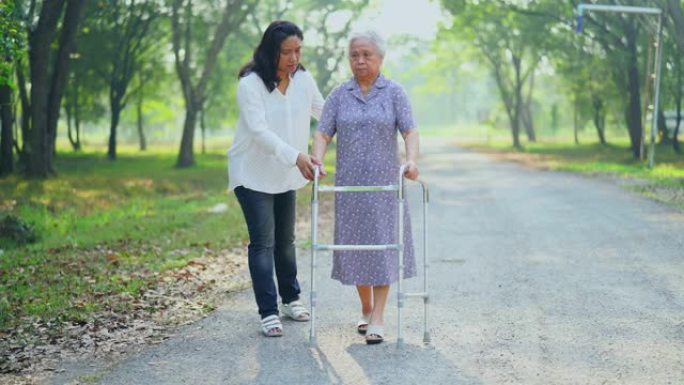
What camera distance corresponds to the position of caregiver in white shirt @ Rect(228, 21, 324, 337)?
236 inches

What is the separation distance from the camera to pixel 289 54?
237 inches

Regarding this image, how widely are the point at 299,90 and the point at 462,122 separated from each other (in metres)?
146

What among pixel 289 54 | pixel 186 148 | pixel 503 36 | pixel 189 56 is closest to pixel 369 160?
pixel 289 54

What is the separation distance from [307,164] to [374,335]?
1177 millimetres

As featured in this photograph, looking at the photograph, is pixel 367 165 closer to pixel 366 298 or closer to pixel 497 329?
pixel 366 298

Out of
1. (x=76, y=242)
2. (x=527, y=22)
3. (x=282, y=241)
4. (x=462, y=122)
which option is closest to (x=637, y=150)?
(x=527, y=22)

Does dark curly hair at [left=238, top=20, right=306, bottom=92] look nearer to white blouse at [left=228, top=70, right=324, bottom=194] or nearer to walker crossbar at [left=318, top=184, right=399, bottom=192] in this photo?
white blouse at [left=228, top=70, right=324, bottom=194]

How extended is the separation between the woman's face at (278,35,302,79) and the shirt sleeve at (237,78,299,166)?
236mm

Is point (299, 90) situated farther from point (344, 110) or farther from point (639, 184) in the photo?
point (639, 184)

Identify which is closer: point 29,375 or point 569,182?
point 29,375

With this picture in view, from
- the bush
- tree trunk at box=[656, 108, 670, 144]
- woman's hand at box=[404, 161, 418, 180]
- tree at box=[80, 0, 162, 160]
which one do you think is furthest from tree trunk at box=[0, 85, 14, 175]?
tree trunk at box=[656, 108, 670, 144]

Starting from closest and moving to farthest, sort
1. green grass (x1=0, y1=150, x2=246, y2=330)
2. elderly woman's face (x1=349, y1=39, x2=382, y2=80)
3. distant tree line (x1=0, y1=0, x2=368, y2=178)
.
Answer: elderly woman's face (x1=349, y1=39, x2=382, y2=80) → green grass (x1=0, y1=150, x2=246, y2=330) → distant tree line (x1=0, y1=0, x2=368, y2=178)

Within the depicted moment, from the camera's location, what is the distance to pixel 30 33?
23203 mm

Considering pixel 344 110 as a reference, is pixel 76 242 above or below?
below
